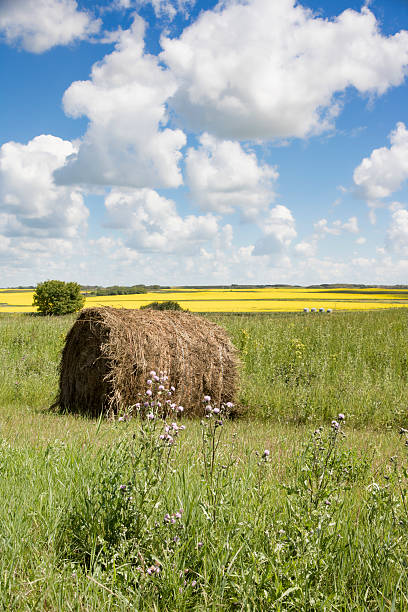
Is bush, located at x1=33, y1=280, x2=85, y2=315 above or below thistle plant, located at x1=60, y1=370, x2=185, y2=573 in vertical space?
above

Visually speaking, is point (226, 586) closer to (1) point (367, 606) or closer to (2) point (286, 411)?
(1) point (367, 606)

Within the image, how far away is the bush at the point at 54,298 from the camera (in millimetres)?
40406

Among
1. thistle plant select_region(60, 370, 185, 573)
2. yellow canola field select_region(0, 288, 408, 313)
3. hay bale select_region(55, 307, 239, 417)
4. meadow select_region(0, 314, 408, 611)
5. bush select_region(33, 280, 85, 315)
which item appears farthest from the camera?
bush select_region(33, 280, 85, 315)

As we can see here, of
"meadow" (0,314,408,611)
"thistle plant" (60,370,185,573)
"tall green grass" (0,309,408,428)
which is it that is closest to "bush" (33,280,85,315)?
"tall green grass" (0,309,408,428)

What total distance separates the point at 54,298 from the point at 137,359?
34.1 m

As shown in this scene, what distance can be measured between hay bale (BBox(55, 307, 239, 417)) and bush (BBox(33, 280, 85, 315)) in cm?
3165

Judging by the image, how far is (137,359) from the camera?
28.0ft

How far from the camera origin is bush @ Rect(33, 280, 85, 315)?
40406 millimetres

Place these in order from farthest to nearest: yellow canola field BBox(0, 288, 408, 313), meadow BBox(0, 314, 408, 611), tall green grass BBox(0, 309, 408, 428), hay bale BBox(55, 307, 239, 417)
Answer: yellow canola field BBox(0, 288, 408, 313) < tall green grass BBox(0, 309, 408, 428) < hay bale BBox(55, 307, 239, 417) < meadow BBox(0, 314, 408, 611)

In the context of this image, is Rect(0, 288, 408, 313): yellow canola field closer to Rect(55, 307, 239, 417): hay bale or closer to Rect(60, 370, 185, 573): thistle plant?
Rect(55, 307, 239, 417): hay bale

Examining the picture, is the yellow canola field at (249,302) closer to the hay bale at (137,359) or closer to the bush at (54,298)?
the bush at (54,298)

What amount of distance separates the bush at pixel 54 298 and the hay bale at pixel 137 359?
31.7 m

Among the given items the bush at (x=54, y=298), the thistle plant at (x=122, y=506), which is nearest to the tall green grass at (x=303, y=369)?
the thistle plant at (x=122, y=506)

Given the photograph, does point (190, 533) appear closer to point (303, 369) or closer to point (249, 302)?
point (303, 369)
